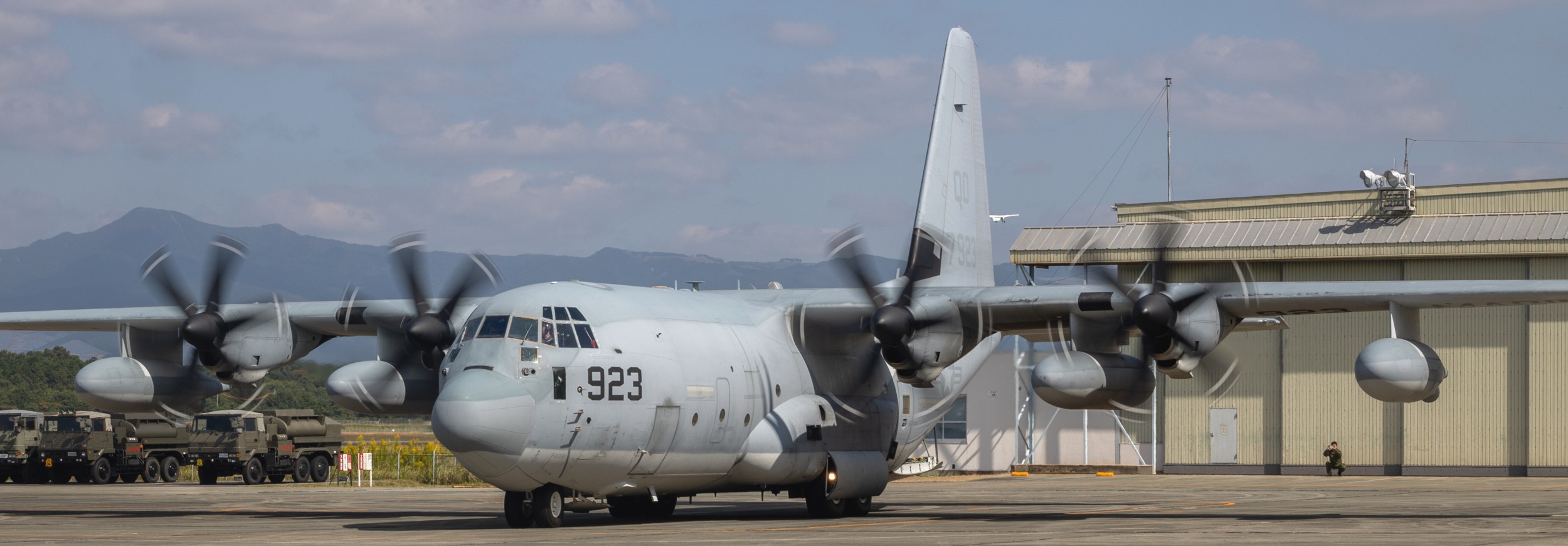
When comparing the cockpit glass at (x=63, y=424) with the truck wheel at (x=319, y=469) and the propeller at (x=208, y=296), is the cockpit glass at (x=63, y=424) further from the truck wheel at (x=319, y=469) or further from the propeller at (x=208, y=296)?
the propeller at (x=208, y=296)

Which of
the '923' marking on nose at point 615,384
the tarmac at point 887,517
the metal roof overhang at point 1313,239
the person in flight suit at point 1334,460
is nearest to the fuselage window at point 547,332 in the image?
the '923' marking on nose at point 615,384

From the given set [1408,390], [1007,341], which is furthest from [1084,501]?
[1007,341]

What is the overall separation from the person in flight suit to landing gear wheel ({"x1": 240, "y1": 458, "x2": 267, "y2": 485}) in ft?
99.0

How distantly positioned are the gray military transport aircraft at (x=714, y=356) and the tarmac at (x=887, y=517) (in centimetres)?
94

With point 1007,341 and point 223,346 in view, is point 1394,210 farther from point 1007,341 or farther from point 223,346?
point 223,346

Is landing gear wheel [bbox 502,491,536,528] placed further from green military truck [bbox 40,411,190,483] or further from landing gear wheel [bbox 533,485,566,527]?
green military truck [bbox 40,411,190,483]

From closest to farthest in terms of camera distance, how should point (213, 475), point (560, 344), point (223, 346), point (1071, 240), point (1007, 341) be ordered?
Result: point (560, 344), point (223, 346), point (213, 475), point (1071, 240), point (1007, 341)

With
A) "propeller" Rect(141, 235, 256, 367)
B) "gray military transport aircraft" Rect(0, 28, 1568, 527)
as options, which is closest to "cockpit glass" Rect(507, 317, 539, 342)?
"gray military transport aircraft" Rect(0, 28, 1568, 527)

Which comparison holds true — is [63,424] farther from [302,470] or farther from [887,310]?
[887,310]

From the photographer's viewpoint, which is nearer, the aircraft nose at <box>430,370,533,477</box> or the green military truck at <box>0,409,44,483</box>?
the aircraft nose at <box>430,370,533,477</box>

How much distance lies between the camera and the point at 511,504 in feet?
64.6

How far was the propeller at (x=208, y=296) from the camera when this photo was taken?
23.7 m

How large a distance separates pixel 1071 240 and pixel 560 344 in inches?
1316

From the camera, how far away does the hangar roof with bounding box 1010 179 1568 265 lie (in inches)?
1683
